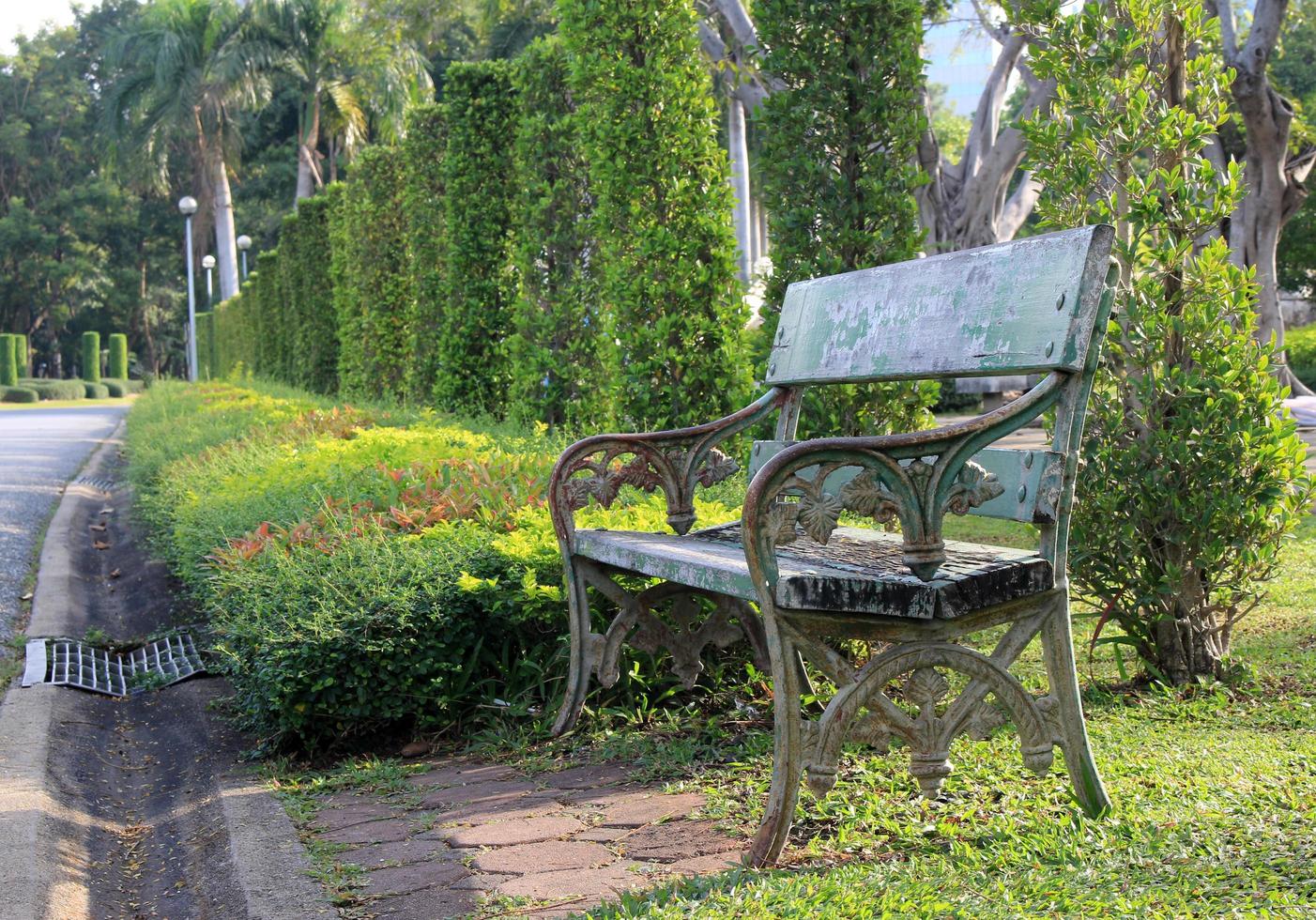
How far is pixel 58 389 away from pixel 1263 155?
43.1 meters

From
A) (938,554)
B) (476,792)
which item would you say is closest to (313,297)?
(476,792)

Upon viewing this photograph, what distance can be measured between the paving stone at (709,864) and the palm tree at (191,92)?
35029 millimetres

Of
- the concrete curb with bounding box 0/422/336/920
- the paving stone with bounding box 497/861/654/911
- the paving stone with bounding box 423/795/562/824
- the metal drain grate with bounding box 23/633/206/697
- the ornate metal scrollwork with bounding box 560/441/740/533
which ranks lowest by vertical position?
the metal drain grate with bounding box 23/633/206/697

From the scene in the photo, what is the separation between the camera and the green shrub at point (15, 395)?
42219 millimetres

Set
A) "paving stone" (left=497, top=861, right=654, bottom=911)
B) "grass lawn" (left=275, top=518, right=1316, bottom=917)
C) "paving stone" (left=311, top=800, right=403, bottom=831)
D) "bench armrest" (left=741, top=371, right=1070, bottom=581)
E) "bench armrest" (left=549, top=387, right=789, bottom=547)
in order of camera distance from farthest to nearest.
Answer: "bench armrest" (left=549, top=387, right=789, bottom=547)
"paving stone" (left=311, top=800, right=403, bottom=831)
"paving stone" (left=497, top=861, right=654, bottom=911)
"bench armrest" (left=741, top=371, right=1070, bottom=581)
"grass lawn" (left=275, top=518, right=1316, bottom=917)

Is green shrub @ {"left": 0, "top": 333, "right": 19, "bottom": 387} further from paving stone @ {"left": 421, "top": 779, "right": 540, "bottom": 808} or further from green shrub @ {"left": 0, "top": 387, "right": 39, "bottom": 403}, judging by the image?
paving stone @ {"left": 421, "top": 779, "right": 540, "bottom": 808}

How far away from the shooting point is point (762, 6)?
552cm

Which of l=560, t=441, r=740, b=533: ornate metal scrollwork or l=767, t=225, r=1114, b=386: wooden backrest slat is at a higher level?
l=767, t=225, r=1114, b=386: wooden backrest slat

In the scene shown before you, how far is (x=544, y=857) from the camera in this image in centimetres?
291

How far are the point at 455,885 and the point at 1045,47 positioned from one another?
3.38 metres

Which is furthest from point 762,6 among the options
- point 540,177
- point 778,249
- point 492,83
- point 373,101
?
point 373,101

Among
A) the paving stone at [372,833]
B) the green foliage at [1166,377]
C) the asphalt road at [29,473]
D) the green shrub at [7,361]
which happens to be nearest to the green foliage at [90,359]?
the green shrub at [7,361]

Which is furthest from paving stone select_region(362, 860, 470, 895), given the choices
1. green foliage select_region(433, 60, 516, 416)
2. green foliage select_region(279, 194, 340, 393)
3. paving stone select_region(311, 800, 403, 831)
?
green foliage select_region(279, 194, 340, 393)

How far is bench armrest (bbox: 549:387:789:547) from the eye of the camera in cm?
374
